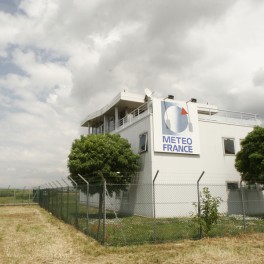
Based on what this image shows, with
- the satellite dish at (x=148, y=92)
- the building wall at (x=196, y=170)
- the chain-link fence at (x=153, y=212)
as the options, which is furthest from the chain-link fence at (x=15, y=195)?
the building wall at (x=196, y=170)

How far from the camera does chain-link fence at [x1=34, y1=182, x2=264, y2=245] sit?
11666 mm

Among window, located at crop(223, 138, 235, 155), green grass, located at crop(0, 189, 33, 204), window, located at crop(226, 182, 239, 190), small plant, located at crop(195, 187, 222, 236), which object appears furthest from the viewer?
green grass, located at crop(0, 189, 33, 204)

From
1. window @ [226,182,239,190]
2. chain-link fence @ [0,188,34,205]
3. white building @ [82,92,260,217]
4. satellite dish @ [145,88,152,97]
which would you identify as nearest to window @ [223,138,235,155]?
white building @ [82,92,260,217]

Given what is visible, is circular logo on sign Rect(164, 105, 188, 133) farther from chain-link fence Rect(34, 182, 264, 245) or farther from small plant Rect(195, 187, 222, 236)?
small plant Rect(195, 187, 222, 236)

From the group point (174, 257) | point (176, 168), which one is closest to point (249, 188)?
point (176, 168)

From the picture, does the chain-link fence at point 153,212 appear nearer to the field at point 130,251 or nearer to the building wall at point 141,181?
the building wall at point 141,181

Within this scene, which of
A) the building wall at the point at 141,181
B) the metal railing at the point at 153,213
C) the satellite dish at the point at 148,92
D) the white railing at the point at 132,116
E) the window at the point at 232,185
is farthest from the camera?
the satellite dish at the point at 148,92

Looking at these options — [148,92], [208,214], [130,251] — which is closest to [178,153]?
[148,92]

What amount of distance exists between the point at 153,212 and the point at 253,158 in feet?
23.1

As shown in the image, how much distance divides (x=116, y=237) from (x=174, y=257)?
10.4ft

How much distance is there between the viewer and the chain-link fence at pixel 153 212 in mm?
11666

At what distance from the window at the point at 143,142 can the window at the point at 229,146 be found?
6.35m

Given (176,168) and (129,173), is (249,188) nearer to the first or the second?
(176,168)

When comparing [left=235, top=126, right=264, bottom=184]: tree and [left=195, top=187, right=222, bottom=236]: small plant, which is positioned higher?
[left=235, top=126, right=264, bottom=184]: tree
